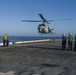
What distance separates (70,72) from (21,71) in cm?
228

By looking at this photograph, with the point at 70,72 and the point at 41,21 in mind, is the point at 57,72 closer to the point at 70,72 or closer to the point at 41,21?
the point at 70,72

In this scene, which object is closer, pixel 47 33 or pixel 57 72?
pixel 57 72

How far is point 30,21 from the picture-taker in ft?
161

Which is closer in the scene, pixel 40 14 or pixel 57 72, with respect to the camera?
pixel 57 72

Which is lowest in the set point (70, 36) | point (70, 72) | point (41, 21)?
point (70, 72)

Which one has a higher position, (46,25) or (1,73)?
(46,25)

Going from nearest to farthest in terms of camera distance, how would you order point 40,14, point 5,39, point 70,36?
point 70,36
point 5,39
point 40,14

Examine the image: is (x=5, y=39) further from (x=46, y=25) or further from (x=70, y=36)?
(x=46, y=25)

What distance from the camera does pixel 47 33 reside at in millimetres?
48625

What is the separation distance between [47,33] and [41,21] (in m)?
2.77

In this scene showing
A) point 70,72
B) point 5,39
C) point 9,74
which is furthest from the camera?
point 5,39

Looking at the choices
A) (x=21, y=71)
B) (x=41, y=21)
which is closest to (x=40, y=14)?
(x=41, y=21)

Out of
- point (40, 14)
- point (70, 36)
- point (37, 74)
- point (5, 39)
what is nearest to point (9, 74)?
point (37, 74)

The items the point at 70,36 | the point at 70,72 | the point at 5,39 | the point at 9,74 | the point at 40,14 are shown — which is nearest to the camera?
the point at 9,74
